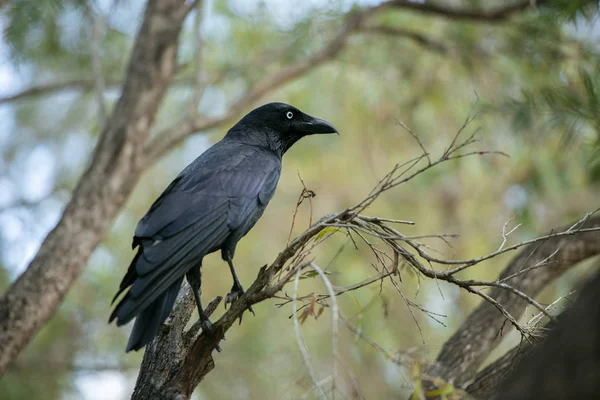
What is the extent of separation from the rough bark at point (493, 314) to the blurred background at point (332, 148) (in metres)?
1.37

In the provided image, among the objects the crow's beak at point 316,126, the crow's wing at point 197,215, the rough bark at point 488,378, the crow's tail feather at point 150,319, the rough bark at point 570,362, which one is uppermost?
the crow's beak at point 316,126

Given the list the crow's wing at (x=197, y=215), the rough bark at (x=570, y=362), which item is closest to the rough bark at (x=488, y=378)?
the crow's wing at (x=197, y=215)

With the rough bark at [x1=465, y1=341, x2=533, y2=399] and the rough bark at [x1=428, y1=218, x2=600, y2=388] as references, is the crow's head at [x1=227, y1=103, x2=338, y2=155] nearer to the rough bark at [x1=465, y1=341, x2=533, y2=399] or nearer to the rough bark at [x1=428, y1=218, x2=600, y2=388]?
the rough bark at [x1=428, y1=218, x2=600, y2=388]

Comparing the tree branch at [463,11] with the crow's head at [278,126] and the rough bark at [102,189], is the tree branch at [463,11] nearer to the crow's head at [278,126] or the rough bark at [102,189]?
the rough bark at [102,189]

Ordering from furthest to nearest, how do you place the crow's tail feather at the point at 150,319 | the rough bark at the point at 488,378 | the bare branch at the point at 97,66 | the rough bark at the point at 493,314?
the bare branch at the point at 97,66, the rough bark at the point at 493,314, the rough bark at the point at 488,378, the crow's tail feather at the point at 150,319

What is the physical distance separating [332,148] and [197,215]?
19.4ft

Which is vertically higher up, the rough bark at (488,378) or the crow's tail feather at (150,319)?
the crow's tail feather at (150,319)

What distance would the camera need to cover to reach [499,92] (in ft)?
24.0

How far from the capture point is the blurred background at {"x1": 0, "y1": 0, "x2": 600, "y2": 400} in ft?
22.1

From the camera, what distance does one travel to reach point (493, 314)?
432 centimetres

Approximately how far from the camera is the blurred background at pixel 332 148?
6743 millimetres

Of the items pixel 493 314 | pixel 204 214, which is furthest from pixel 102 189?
pixel 493 314

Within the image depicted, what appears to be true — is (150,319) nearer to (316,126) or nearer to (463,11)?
(316,126)

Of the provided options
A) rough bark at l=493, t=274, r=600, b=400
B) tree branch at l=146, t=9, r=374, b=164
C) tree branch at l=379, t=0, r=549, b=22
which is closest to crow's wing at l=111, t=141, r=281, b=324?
tree branch at l=146, t=9, r=374, b=164
